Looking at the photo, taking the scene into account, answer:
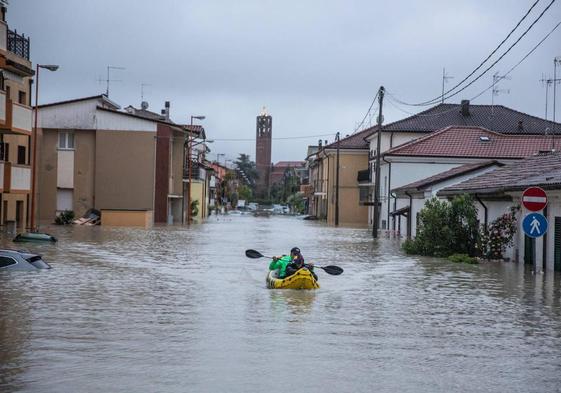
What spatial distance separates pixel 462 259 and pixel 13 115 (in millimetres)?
19556

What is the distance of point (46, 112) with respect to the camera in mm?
61156

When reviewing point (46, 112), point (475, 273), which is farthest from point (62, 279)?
point (46, 112)

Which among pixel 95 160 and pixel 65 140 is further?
pixel 65 140

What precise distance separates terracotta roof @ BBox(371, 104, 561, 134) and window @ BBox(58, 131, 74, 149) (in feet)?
91.4

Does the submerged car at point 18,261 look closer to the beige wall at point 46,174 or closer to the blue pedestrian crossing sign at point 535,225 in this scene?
the blue pedestrian crossing sign at point 535,225

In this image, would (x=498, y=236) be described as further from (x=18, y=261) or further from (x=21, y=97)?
(x=21, y=97)

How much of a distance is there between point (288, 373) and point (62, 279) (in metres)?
12.9

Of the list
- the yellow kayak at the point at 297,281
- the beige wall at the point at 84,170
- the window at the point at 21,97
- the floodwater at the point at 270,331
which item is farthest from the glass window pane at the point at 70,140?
the yellow kayak at the point at 297,281

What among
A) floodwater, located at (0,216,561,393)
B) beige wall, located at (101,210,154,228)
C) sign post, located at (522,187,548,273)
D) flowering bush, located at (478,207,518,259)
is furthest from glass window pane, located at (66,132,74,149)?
sign post, located at (522,187,548,273)

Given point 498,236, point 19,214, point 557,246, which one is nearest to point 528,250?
point 498,236

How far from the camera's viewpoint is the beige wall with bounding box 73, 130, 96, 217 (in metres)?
61.5

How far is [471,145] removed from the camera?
63562mm

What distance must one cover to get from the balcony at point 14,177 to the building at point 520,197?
19.2 metres

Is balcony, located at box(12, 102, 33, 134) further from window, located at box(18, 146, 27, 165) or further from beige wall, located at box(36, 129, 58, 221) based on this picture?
beige wall, located at box(36, 129, 58, 221)
